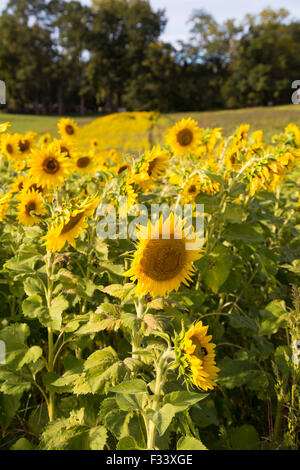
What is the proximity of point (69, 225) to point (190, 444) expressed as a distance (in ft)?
3.41

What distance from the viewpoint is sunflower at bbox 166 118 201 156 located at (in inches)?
130

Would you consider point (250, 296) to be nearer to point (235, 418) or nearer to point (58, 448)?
point (235, 418)

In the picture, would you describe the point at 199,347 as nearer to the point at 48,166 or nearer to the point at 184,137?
the point at 48,166

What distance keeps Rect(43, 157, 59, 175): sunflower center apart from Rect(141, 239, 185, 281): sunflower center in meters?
1.43

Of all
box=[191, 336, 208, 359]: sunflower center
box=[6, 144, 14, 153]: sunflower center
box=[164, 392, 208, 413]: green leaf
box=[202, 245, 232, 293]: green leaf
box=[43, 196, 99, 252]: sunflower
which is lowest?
box=[164, 392, 208, 413]: green leaf

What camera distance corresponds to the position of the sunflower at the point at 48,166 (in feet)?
8.52

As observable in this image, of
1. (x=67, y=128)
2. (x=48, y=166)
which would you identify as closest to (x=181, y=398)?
(x=48, y=166)

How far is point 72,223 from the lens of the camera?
5.91ft

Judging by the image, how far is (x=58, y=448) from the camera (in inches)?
61.6

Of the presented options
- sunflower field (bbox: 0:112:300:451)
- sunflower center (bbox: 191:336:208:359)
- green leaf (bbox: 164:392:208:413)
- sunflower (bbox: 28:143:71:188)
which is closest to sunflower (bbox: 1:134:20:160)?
sunflower field (bbox: 0:112:300:451)

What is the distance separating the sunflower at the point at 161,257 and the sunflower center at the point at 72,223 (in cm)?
42

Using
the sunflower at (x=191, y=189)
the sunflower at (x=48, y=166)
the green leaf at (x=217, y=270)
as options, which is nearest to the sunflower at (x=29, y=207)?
the sunflower at (x=48, y=166)

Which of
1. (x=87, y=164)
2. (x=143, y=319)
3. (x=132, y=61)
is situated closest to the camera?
(x=143, y=319)

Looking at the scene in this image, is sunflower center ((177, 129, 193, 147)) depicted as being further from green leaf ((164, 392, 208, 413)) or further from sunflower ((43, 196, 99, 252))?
green leaf ((164, 392, 208, 413))
